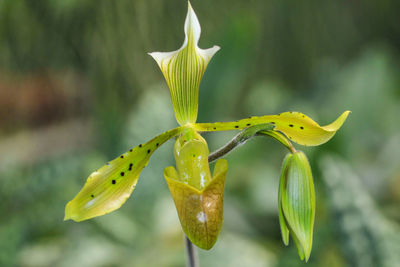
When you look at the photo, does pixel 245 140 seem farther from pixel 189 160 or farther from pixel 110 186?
pixel 110 186

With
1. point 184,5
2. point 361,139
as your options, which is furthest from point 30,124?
point 361,139

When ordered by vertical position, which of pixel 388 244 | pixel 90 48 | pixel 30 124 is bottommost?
pixel 30 124

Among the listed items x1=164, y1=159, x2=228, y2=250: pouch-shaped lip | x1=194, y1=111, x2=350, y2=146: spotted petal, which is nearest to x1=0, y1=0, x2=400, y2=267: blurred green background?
x1=194, y1=111, x2=350, y2=146: spotted petal

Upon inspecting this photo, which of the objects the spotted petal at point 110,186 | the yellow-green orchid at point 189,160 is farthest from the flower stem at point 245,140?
the spotted petal at point 110,186

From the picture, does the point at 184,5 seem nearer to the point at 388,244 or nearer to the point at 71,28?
the point at 71,28

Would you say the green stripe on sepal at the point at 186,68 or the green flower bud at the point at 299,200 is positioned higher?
the green stripe on sepal at the point at 186,68

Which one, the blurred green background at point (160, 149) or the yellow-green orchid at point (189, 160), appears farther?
the blurred green background at point (160, 149)

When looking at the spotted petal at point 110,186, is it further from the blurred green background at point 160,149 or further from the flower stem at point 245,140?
the blurred green background at point 160,149
